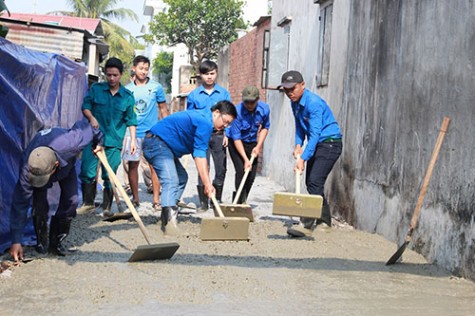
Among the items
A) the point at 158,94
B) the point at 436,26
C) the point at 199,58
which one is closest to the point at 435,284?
the point at 436,26

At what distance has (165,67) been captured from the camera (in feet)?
183

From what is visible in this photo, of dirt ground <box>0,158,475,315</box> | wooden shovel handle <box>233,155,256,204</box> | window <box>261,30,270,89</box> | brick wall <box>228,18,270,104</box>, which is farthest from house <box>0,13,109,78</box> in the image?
dirt ground <box>0,158,475,315</box>

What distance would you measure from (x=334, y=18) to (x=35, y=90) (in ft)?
14.3

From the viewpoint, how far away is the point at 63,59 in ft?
29.3

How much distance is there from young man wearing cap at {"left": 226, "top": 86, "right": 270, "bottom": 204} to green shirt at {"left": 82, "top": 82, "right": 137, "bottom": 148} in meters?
1.43

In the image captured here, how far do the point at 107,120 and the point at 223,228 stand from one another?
2.26 meters

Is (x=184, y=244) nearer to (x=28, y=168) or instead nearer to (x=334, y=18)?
(x=28, y=168)

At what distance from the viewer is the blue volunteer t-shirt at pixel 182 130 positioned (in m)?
7.14

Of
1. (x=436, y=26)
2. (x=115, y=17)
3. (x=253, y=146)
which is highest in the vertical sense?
(x=115, y=17)

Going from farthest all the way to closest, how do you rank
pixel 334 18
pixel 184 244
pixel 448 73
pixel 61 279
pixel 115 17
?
1. pixel 115 17
2. pixel 334 18
3. pixel 184 244
4. pixel 448 73
5. pixel 61 279

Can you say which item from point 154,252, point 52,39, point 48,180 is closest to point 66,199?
point 48,180

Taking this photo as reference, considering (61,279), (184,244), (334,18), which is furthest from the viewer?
(334,18)

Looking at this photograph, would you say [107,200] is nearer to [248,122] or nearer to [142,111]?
[142,111]

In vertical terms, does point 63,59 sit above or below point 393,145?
above
